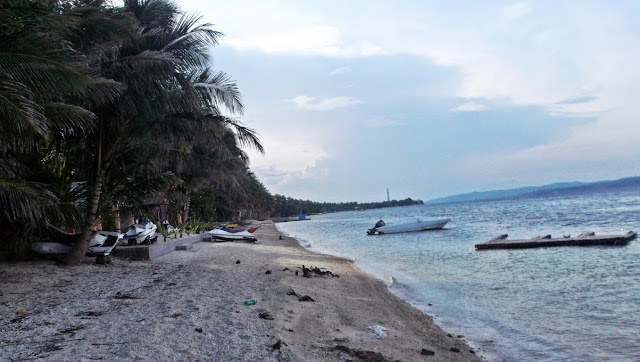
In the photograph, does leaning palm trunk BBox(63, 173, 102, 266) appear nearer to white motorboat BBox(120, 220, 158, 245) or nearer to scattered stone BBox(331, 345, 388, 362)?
white motorboat BBox(120, 220, 158, 245)

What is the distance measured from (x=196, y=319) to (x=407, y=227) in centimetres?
3284

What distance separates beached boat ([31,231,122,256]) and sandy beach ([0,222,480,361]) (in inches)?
11.9

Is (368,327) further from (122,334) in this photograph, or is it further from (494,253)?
(494,253)

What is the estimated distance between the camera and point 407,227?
37.9 metres

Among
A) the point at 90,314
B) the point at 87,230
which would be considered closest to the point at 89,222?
the point at 87,230

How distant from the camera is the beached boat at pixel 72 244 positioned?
34.5 ft

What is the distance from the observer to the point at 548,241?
68.5 ft

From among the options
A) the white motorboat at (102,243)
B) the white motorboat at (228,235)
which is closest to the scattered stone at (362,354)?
the white motorboat at (102,243)

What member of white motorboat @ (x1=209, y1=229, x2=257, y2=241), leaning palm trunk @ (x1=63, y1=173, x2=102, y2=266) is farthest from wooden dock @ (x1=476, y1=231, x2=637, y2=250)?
leaning palm trunk @ (x1=63, y1=173, x2=102, y2=266)

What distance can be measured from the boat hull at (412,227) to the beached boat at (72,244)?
91.0 ft

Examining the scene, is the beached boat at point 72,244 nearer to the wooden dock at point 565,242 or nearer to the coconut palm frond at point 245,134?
the coconut palm frond at point 245,134

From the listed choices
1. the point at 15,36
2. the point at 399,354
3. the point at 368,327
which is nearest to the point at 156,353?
the point at 399,354

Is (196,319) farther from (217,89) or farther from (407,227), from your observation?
(407,227)

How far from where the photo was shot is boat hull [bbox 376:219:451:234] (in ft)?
123
